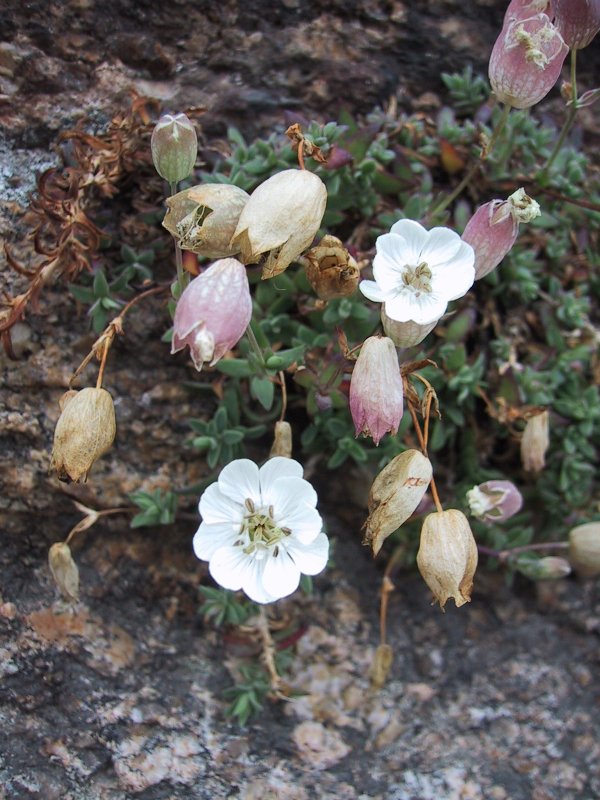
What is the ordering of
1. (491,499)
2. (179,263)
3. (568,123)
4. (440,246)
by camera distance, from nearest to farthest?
(179,263) < (440,246) < (491,499) < (568,123)

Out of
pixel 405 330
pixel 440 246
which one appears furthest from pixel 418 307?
pixel 440 246

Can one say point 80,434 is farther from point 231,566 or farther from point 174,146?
point 174,146

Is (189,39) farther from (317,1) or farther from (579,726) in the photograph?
(579,726)

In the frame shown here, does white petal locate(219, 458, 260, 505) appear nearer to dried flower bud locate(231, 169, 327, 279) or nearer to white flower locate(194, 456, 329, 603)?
white flower locate(194, 456, 329, 603)

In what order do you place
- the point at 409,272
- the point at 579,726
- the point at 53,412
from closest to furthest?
the point at 409,272
the point at 53,412
the point at 579,726

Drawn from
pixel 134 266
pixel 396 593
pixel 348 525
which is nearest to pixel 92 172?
pixel 134 266

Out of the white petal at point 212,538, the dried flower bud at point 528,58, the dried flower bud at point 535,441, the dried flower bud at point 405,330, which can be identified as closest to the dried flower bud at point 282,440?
the white petal at point 212,538
